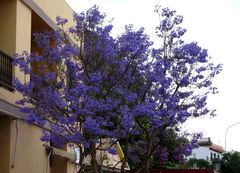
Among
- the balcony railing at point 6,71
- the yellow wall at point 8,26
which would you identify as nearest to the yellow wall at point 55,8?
the yellow wall at point 8,26

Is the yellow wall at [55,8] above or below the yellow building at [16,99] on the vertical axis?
above

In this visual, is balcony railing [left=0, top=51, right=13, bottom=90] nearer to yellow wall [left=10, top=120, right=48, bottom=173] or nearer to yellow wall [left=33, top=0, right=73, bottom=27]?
yellow wall [left=10, top=120, right=48, bottom=173]

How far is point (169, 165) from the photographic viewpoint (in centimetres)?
3497

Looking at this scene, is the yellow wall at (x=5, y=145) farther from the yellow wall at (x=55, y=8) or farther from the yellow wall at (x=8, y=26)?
the yellow wall at (x=55, y=8)

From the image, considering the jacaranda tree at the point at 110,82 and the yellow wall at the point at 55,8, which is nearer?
the jacaranda tree at the point at 110,82

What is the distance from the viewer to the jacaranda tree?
43.2ft

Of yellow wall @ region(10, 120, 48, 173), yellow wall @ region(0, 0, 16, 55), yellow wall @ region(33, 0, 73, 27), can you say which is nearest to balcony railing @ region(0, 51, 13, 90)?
yellow wall @ region(0, 0, 16, 55)

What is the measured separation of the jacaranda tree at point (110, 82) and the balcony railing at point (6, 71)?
1.15 ft

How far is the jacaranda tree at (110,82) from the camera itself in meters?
13.2

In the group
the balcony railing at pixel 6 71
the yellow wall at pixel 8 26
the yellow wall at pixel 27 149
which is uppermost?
the yellow wall at pixel 8 26

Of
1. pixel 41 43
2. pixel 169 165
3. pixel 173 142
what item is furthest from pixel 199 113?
pixel 169 165

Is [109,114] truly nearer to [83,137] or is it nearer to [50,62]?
[83,137]

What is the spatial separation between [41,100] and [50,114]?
1.57 feet

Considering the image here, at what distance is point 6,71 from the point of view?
1434 cm
